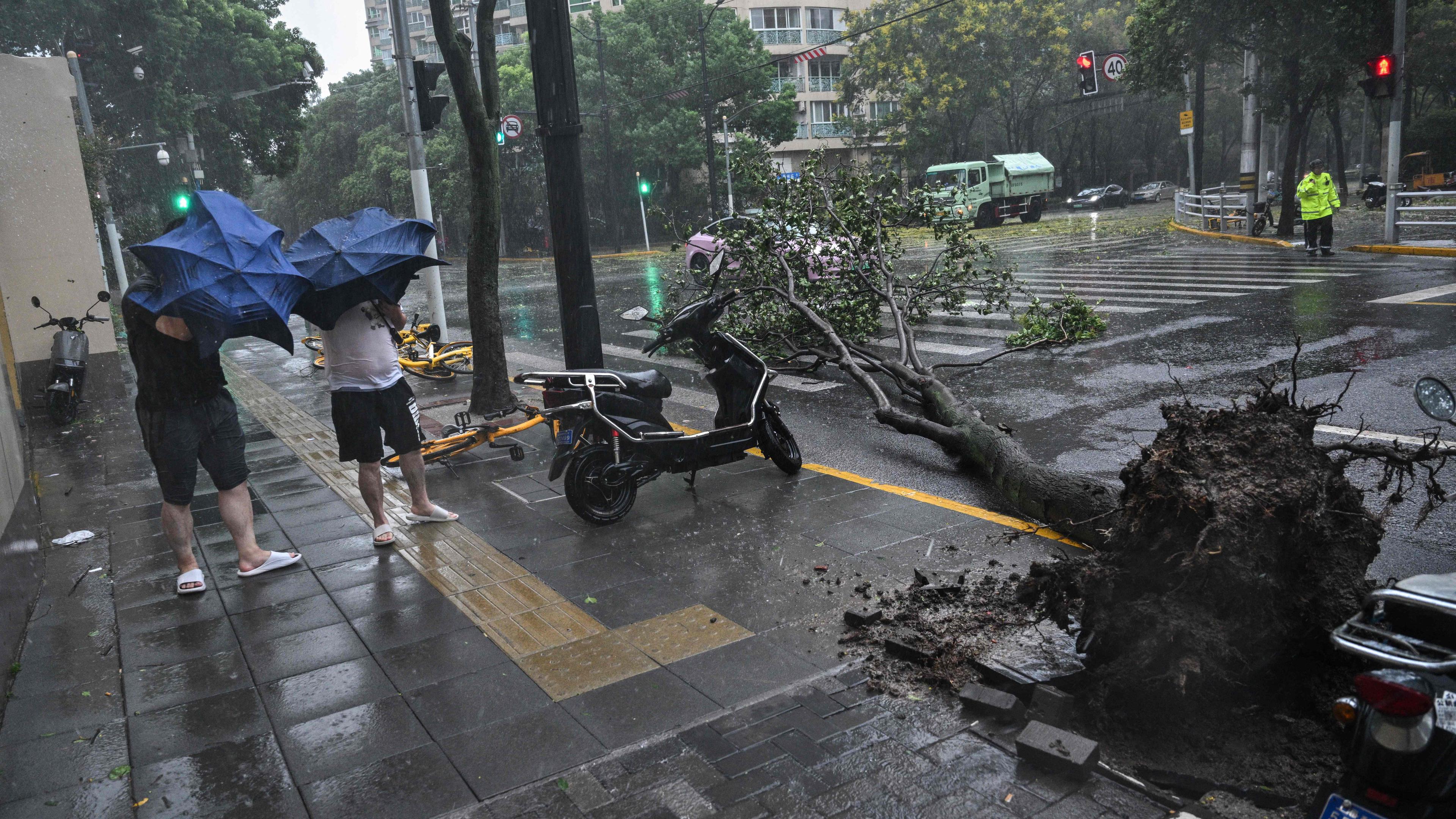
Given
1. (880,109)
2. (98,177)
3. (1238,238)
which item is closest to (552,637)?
(98,177)

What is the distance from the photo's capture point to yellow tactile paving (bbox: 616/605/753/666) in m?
4.34

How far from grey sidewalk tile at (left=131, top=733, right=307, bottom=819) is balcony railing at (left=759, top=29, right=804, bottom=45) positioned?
5997cm

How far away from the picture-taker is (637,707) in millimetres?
3867

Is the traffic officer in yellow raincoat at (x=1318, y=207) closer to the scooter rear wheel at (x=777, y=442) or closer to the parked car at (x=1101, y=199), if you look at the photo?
the scooter rear wheel at (x=777, y=442)

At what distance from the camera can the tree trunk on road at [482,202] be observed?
29.4ft

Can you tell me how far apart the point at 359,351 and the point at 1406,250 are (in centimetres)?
1876

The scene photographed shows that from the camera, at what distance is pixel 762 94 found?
43.8 meters

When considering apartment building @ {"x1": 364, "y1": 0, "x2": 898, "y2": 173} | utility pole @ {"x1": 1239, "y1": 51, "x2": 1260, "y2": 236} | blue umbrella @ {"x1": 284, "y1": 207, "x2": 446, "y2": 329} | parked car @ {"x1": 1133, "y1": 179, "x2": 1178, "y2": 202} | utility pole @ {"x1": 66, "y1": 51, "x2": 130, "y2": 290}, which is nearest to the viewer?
blue umbrella @ {"x1": 284, "y1": 207, "x2": 446, "y2": 329}

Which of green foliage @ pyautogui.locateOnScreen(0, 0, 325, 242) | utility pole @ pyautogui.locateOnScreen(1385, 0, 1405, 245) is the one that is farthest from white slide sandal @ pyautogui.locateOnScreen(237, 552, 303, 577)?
green foliage @ pyautogui.locateOnScreen(0, 0, 325, 242)

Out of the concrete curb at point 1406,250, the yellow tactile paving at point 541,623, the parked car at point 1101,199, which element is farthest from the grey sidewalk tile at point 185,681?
the parked car at point 1101,199

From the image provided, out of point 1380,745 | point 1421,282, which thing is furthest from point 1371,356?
point 1380,745

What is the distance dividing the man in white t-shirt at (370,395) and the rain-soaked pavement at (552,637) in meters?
0.52

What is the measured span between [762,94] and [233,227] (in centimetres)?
4106

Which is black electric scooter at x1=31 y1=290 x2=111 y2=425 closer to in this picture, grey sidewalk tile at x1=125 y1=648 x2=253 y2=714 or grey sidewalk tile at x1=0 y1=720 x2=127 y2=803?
grey sidewalk tile at x1=125 y1=648 x2=253 y2=714
